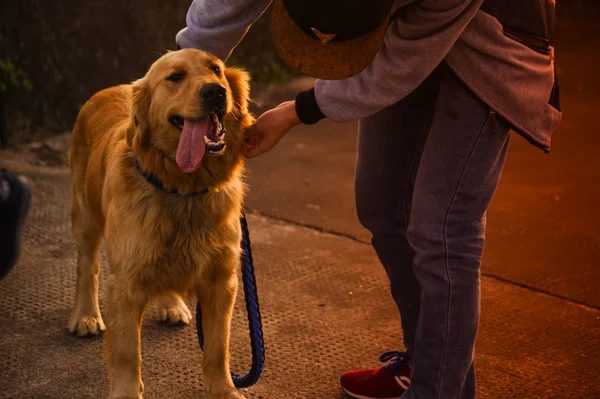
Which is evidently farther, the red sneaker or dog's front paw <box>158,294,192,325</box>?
dog's front paw <box>158,294,192,325</box>

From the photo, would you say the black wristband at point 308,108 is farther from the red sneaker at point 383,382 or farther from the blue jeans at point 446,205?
the red sneaker at point 383,382

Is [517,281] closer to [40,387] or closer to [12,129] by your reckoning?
[40,387]

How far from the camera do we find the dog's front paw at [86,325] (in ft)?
11.9

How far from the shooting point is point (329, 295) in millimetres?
4082

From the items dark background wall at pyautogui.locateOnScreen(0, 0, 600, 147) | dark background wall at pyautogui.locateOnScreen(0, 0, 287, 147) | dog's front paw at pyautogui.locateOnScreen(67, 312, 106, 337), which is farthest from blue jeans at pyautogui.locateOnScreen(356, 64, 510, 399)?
dark background wall at pyautogui.locateOnScreen(0, 0, 600, 147)

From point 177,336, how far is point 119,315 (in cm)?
81

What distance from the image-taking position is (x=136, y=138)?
9.62 feet

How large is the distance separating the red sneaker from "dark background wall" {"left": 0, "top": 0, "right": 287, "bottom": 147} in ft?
12.2

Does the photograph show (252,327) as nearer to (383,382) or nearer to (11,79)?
(383,382)

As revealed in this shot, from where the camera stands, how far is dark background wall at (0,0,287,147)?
648cm

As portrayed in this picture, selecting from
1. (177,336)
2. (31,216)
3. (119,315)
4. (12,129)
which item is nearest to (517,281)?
(177,336)

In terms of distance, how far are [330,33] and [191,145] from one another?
800 mm

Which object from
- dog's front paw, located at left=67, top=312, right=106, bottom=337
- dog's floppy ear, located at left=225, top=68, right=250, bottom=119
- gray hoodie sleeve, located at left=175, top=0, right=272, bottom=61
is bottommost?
dog's front paw, located at left=67, top=312, right=106, bottom=337

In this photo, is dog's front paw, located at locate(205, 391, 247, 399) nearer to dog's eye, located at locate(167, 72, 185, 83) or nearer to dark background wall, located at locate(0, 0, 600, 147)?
dog's eye, located at locate(167, 72, 185, 83)
